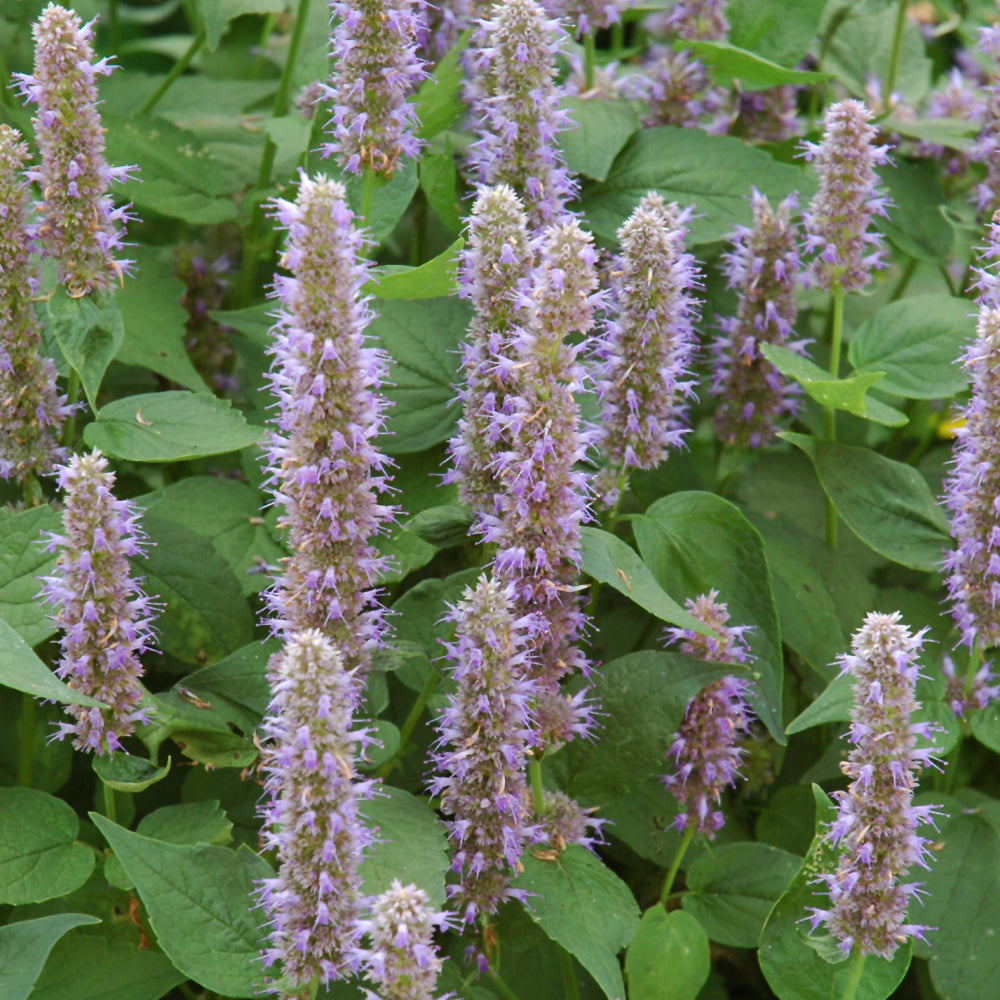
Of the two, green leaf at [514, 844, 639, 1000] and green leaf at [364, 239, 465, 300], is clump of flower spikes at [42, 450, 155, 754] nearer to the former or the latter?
green leaf at [364, 239, 465, 300]

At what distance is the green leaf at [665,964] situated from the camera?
225 cm

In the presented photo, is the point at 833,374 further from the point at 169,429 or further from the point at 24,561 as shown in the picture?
the point at 24,561

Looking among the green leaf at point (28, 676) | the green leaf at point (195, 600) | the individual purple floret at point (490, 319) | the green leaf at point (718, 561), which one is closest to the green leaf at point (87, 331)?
the green leaf at point (195, 600)

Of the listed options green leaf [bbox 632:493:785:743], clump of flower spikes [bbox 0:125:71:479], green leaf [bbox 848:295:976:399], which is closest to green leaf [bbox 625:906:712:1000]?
green leaf [bbox 632:493:785:743]

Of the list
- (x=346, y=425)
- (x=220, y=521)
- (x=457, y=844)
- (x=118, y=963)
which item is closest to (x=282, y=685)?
(x=346, y=425)

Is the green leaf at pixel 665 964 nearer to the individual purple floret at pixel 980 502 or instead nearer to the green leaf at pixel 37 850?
the individual purple floret at pixel 980 502

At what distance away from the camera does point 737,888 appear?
2.51m

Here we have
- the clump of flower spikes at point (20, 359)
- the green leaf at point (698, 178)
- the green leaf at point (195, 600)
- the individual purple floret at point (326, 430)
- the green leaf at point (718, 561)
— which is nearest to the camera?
the individual purple floret at point (326, 430)

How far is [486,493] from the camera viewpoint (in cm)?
221

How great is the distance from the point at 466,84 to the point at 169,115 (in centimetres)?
125

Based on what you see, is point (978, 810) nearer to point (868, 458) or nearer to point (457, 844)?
point (868, 458)

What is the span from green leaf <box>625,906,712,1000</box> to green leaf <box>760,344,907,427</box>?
3.41ft

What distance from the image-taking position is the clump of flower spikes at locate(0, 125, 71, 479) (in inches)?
88.0

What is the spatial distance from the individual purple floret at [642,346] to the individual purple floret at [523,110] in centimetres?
21
